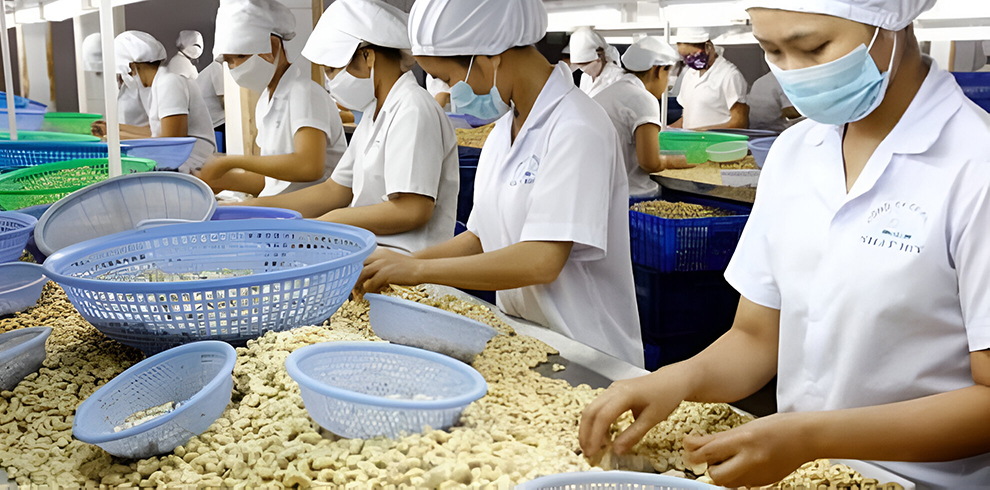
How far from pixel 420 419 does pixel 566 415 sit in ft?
0.82

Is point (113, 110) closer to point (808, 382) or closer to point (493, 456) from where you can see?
point (493, 456)

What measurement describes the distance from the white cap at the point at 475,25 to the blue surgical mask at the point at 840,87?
0.78m

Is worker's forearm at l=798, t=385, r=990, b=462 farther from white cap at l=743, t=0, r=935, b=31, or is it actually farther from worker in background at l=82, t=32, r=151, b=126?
worker in background at l=82, t=32, r=151, b=126

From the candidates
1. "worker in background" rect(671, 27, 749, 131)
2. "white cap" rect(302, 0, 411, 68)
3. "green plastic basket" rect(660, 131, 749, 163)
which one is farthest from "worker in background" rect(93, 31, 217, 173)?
"worker in background" rect(671, 27, 749, 131)

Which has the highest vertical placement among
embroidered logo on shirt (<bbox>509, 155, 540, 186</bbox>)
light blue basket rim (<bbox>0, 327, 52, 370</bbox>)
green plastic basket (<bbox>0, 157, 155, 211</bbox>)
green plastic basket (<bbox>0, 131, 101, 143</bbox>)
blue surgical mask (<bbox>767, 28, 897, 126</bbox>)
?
blue surgical mask (<bbox>767, 28, 897, 126</bbox>)

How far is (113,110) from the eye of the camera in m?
2.18

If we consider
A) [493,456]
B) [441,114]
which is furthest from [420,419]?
[441,114]

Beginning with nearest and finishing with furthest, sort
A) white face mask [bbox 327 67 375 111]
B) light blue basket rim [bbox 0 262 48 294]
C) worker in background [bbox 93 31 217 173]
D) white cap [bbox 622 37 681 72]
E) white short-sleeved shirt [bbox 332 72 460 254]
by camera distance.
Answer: light blue basket rim [bbox 0 262 48 294] → white short-sleeved shirt [bbox 332 72 460 254] → white face mask [bbox 327 67 375 111] → worker in background [bbox 93 31 217 173] → white cap [bbox 622 37 681 72]

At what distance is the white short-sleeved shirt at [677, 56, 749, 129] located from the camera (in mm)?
3828

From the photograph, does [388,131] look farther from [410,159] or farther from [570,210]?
[570,210]

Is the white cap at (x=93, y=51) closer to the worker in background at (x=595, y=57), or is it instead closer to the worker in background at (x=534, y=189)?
the worker in background at (x=595, y=57)

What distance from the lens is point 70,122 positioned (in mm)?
3736

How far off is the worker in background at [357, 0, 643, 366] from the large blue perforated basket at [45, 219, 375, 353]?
173mm

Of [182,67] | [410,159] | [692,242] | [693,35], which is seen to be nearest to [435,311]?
[410,159]
